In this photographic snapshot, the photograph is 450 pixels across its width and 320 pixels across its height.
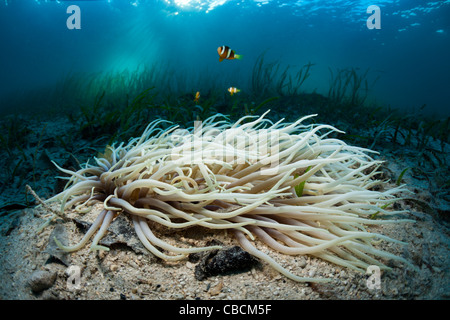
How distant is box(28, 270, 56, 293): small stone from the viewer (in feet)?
3.82

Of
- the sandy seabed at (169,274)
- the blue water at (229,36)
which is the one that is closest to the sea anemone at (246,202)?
the sandy seabed at (169,274)

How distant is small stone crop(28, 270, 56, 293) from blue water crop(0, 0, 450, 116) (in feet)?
69.9

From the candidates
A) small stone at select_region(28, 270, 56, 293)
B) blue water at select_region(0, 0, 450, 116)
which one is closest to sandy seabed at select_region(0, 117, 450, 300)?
small stone at select_region(28, 270, 56, 293)

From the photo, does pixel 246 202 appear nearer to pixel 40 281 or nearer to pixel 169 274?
pixel 169 274

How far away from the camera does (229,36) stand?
44406 mm

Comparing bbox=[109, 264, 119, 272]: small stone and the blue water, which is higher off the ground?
the blue water

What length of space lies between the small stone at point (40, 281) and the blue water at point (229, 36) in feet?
69.9

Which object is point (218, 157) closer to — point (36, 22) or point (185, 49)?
point (36, 22)

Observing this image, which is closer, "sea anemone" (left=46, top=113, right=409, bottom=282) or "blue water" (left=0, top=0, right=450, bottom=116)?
"sea anemone" (left=46, top=113, right=409, bottom=282)

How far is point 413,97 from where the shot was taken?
189 ft

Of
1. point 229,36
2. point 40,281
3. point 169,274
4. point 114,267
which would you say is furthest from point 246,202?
point 229,36

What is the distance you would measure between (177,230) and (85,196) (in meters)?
0.77

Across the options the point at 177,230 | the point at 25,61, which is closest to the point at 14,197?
the point at 177,230

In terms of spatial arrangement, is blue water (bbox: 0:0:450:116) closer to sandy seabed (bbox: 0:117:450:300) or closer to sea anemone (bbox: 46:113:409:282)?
sea anemone (bbox: 46:113:409:282)
